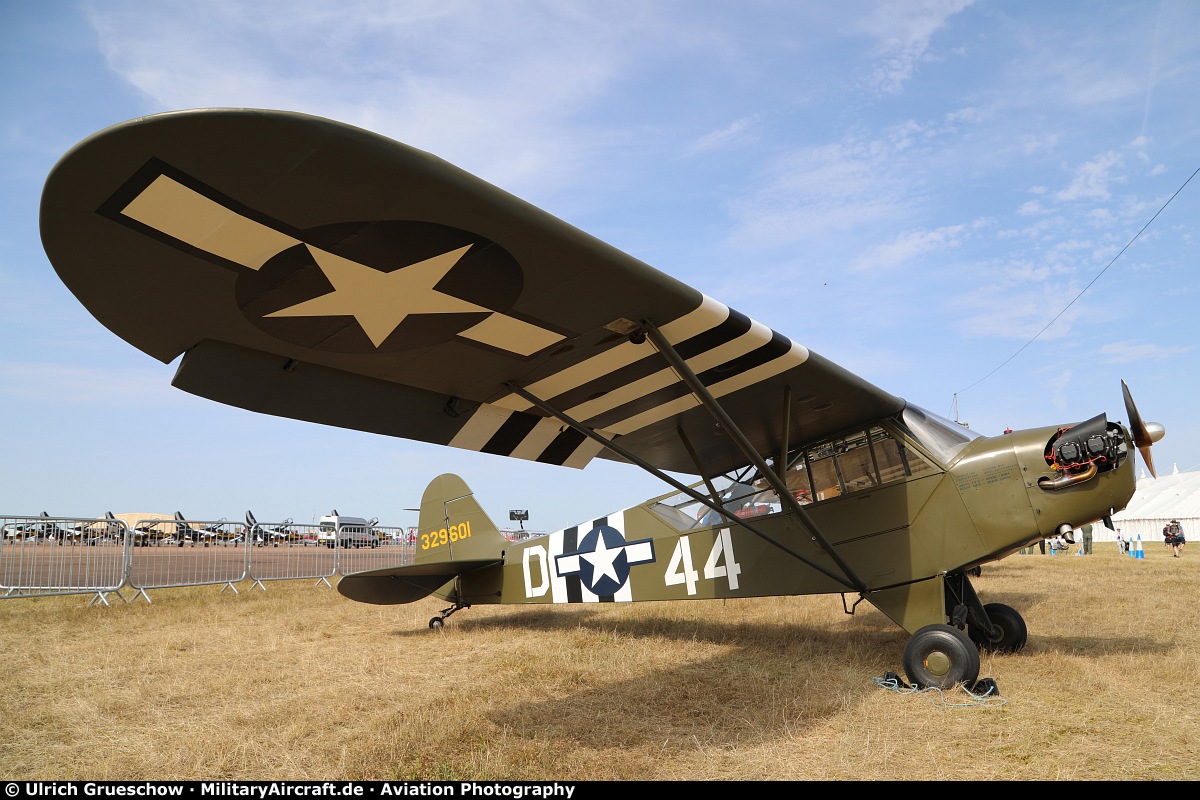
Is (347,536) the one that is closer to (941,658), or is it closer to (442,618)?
(442,618)

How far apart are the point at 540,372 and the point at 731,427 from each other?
134 centimetres

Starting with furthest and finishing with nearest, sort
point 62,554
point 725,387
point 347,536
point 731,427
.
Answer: point 347,536
point 62,554
point 725,387
point 731,427

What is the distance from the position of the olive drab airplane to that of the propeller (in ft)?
0.06

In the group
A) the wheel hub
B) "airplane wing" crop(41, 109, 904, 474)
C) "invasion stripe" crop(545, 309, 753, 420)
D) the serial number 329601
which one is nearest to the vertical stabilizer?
the serial number 329601

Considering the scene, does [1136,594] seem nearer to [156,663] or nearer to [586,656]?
[586,656]

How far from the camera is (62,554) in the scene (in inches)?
456

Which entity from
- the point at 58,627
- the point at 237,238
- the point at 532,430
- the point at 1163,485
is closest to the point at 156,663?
the point at 58,627

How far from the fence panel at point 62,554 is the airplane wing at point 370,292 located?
8.71 meters

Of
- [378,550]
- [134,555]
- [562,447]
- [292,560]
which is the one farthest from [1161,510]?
[134,555]

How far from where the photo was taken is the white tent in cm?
3894

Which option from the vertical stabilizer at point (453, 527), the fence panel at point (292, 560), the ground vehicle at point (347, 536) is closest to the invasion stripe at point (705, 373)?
the vertical stabilizer at point (453, 527)

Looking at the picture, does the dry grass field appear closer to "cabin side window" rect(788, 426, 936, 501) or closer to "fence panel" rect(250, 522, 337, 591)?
"cabin side window" rect(788, 426, 936, 501)
